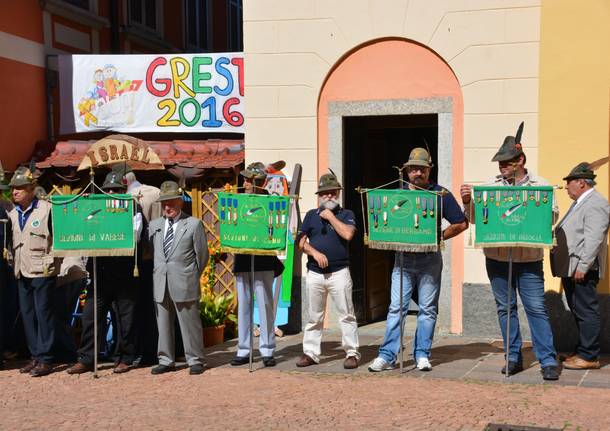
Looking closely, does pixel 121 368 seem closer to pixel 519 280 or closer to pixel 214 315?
pixel 214 315

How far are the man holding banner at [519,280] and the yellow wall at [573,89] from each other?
1.44 meters

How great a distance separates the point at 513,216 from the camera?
22.8ft

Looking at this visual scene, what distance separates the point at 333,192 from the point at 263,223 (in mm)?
680

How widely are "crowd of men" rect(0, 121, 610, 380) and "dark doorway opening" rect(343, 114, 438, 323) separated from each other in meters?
1.98

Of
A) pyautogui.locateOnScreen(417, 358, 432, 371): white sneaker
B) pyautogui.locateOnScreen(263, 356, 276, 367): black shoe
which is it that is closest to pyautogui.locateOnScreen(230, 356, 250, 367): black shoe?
pyautogui.locateOnScreen(263, 356, 276, 367): black shoe

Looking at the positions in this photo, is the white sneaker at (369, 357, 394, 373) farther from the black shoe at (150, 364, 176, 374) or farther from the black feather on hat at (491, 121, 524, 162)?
the black feather on hat at (491, 121, 524, 162)

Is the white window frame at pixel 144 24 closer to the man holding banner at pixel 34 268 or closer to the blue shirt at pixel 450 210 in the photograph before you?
the man holding banner at pixel 34 268

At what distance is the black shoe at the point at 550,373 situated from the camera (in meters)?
6.98

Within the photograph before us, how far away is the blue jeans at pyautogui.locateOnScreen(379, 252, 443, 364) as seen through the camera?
7.34 meters

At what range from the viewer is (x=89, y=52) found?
43.5ft

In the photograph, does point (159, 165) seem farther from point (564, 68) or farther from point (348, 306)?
point (564, 68)

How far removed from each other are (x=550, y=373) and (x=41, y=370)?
447cm

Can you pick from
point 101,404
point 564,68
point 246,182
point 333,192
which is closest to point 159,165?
point 246,182

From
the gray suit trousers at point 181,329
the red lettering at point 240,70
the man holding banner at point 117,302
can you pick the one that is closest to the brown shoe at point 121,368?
the man holding banner at point 117,302
